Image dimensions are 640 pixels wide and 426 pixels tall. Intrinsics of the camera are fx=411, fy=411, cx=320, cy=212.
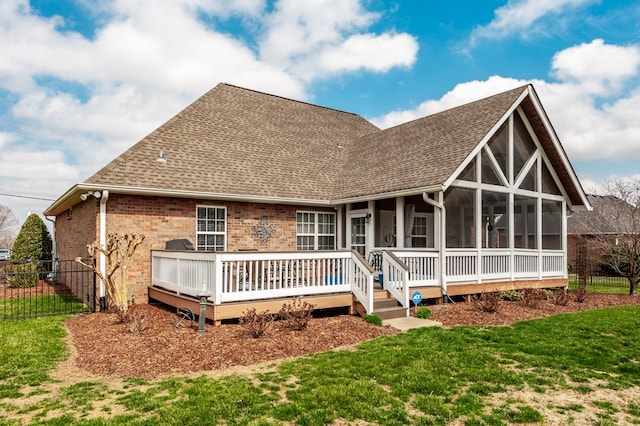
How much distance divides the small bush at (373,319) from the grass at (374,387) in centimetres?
119

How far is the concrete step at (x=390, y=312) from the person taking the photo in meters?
9.66

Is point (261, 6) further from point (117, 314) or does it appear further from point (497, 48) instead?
point (117, 314)

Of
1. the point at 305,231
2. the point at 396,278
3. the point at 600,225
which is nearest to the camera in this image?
the point at 396,278

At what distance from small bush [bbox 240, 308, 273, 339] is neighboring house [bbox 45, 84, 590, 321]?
315 mm

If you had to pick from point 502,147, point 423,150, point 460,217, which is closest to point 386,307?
point 460,217

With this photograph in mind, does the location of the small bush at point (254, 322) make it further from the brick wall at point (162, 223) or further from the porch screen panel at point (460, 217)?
the porch screen panel at point (460, 217)

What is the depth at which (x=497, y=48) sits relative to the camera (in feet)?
47.7

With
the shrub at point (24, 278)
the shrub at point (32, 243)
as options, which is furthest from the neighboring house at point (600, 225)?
the shrub at point (32, 243)

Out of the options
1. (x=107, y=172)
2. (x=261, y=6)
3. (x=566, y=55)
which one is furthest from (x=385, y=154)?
(x=107, y=172)

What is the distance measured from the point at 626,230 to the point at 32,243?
28.1 meters

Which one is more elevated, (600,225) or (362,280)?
(600,225)

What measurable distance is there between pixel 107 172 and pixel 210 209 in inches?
119

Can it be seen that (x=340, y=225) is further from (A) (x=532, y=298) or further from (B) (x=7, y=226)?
(B) (x=7, y=226)

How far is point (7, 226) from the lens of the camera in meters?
56.5
